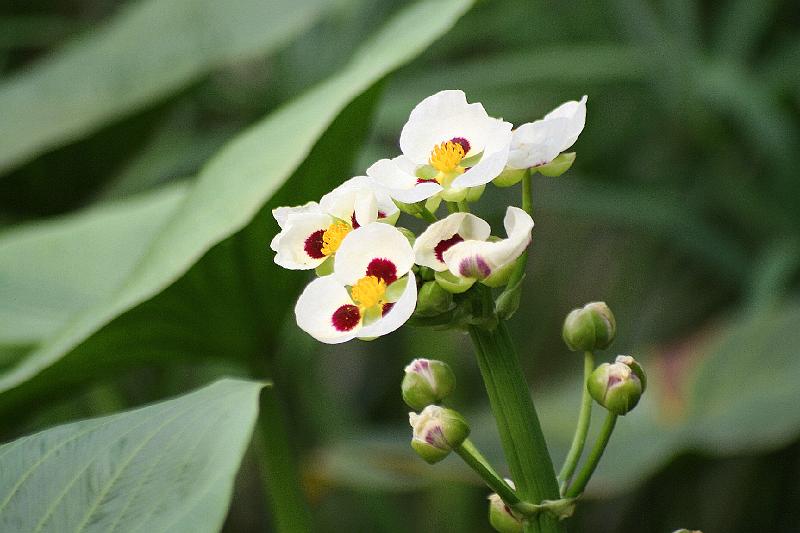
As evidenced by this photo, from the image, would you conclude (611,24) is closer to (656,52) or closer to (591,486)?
(656,52)

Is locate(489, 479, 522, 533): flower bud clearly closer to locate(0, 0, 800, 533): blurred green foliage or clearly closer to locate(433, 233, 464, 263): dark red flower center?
locate(433, 233, 464, 263): dark red flower center

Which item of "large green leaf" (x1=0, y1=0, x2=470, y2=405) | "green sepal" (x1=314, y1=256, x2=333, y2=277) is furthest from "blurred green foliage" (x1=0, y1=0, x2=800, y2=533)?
"green sepal" (x1=314, y1=256, x2=333, y2=277)

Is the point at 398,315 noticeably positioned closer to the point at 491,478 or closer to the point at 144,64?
the point at 491,478

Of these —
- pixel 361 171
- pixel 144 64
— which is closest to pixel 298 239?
pixel 144 64

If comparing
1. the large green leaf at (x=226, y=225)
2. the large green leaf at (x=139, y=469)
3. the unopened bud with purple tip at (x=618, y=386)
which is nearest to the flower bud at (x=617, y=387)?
the unopened bud with purple tip at (x=618, y=386)

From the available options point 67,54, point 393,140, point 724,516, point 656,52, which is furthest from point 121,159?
point 724,516

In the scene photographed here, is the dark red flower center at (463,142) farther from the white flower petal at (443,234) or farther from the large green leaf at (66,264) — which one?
the large green leaf at (66,264)
